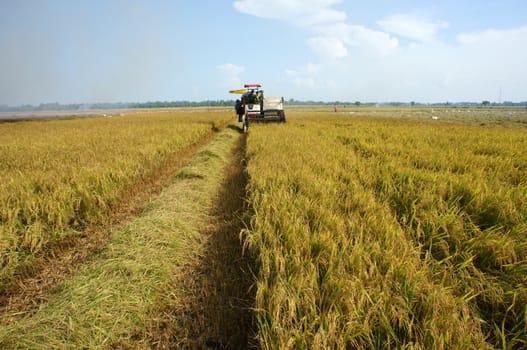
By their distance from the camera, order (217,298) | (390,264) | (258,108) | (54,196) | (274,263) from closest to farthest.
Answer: (390,264), (274,263), (217,298), (54,196), (258,108)

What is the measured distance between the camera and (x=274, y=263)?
1734mm

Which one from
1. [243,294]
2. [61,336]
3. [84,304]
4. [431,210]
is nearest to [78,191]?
[84,304]

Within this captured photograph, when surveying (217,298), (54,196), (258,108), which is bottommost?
(217,298)

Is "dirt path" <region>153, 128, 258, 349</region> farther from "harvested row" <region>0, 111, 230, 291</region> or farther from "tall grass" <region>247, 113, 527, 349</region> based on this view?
"harvested row" <region>0, 111, 230, 291</region>

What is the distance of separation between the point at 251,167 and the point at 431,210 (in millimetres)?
2867

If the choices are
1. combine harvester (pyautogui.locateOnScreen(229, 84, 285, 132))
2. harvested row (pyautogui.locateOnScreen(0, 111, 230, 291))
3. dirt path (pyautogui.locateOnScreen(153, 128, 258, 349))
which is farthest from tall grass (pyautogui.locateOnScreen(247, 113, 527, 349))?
combine harvester (pyautogui.locateOnScreen(229, 84, 285, 132))

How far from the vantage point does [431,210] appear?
8.20 feet

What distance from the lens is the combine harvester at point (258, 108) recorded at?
13.3 metres

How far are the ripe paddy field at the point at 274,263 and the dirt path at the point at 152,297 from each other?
0.05 feet

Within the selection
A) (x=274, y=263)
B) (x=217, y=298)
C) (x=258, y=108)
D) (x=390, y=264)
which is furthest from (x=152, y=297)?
(x=258, y=108)

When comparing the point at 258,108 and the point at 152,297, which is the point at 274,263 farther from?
the point at 258,108

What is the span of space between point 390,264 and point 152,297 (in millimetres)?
2059

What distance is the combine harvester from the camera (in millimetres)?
13336

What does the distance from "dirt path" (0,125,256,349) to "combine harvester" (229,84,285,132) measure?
35.7ft
